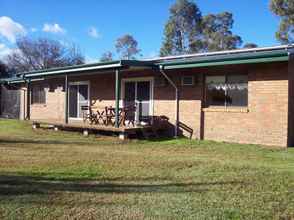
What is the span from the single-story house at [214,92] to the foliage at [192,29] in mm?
28578

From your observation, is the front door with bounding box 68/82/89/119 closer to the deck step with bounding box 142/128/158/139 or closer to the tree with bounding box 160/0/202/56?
the deck step with bounding box 142/128/158/139

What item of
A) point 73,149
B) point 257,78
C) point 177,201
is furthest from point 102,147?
point 177,201

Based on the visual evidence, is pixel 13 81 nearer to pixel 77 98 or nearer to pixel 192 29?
pixel 77 98

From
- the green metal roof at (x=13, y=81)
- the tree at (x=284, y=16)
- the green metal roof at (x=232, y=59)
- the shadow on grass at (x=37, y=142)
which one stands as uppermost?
the tree at (x=284, y=16)

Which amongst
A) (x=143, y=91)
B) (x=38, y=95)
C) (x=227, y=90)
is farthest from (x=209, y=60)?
(x=38, y=95)

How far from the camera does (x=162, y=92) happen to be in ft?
47.4

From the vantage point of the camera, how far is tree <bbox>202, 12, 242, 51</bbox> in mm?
43531

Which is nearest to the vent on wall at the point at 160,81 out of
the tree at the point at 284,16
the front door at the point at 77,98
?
the front door at the point at 77,98

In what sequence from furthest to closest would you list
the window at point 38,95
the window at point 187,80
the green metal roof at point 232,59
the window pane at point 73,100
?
the window at point 38,95 → the window pane at point 73,100 → the window at point 187,80 → the green metal roof at point 232,59

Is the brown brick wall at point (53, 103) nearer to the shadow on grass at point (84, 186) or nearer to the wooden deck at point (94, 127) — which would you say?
the wooden deck at point (94, 127)

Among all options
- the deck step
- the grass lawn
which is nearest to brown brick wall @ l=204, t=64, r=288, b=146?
the grass lawn

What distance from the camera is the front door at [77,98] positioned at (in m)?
18.9

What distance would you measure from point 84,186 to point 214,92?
25.6 ft

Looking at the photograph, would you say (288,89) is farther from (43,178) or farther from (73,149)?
(43,178)
